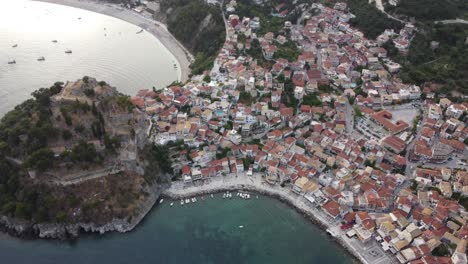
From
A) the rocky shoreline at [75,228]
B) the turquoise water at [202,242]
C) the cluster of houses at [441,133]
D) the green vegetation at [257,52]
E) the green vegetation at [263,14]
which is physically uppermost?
the green vegetation at [263,14]

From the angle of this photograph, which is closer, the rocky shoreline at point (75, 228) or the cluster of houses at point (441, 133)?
the rocky shoreline at point (75, 228)

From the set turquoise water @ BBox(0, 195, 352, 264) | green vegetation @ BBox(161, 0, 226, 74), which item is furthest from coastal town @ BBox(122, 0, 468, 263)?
green vegetation @ BBox(161, 0, 226, 74)

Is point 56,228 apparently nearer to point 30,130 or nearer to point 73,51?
point 30,130

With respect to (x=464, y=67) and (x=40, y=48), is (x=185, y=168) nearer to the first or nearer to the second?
(x=464, y=67)

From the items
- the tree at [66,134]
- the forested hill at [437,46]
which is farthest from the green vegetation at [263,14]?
the tree at [66,134]

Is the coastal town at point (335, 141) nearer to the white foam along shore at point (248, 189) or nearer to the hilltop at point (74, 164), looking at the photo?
the white foam along shore at point (248, 189)

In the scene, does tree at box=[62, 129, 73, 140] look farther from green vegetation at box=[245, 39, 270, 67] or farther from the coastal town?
green vegetation at box=[245, 39, 270, 67]
